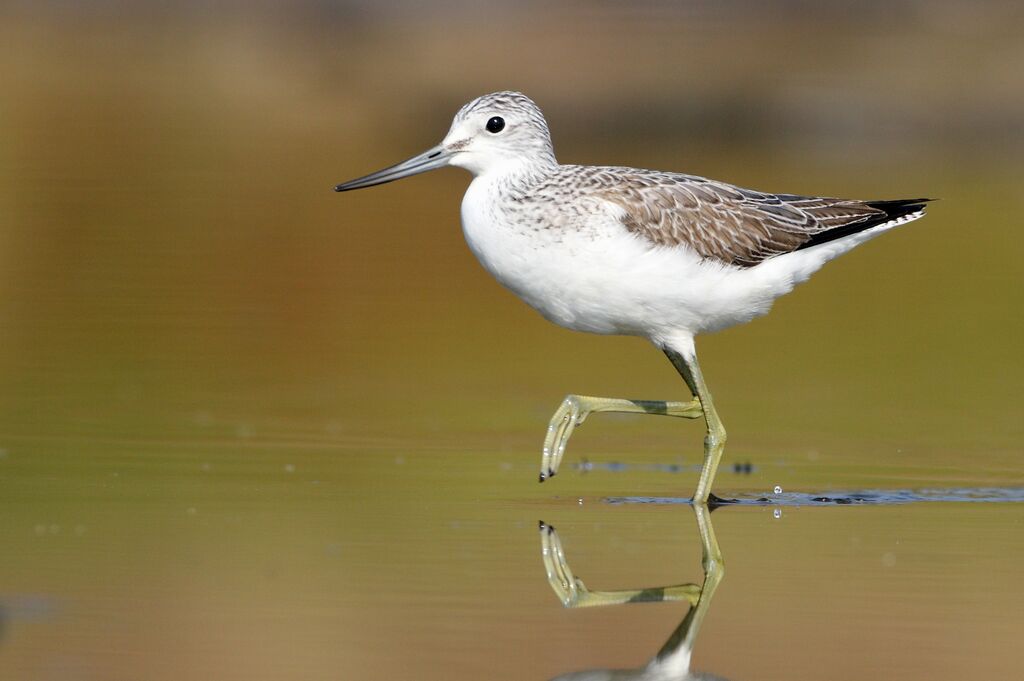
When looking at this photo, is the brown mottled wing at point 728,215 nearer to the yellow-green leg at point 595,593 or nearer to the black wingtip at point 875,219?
the black wingtip at point 875,219

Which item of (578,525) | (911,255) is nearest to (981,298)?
(911,255)

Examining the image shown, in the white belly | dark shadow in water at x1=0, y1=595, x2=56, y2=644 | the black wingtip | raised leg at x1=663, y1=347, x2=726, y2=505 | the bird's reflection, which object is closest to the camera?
the bird's reflection

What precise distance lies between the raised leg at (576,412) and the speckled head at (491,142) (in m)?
1.17

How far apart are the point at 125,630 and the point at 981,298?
11.0 meters

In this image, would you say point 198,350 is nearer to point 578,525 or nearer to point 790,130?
point 578,525

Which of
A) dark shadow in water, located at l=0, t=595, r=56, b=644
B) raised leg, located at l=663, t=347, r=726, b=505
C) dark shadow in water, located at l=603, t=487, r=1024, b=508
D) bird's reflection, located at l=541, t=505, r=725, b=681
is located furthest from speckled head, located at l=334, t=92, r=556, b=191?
dark shadow in water, located at l=0, t=595, r=56, b=644

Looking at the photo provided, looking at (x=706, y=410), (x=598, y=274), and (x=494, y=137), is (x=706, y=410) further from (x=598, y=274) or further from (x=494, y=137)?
(x=494, y=137)

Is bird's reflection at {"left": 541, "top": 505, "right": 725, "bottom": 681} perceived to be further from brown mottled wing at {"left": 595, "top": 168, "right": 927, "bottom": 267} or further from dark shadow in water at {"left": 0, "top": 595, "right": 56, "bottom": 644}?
dark shadow in water at {"left": 0, "top": 595, "right": 56, "bottom": 644}

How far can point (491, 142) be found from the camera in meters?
9.90

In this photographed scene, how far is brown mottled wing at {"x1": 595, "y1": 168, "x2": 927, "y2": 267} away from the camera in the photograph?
31.8 ft

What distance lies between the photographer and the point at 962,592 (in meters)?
7.75

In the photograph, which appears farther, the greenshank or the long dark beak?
the long dark beak

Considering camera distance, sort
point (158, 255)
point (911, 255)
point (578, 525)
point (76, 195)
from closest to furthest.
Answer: point (578, 525), point (158, 255), point (911, 255), point (76, 195)

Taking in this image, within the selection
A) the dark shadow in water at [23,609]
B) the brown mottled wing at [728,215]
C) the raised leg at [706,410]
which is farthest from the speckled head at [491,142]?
the dark shadow in water at [23,609]
